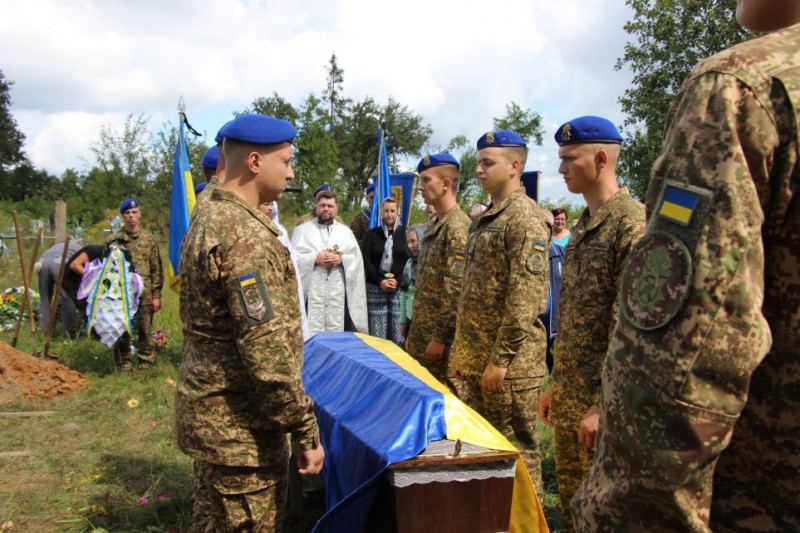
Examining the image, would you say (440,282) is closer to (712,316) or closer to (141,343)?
(712,316)

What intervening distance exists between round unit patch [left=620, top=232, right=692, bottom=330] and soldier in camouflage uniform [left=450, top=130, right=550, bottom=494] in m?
2.28

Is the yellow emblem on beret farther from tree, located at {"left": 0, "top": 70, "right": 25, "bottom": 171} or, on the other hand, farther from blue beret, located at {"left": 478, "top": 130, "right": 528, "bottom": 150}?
tree, located at {"left": 0, "top": 70, "right": 25, "bottom": 171}

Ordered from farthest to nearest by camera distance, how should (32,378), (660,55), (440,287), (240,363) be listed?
(660,55) < (32,378) < (440,287) < (240,363)

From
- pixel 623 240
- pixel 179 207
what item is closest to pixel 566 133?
pixel 623 240

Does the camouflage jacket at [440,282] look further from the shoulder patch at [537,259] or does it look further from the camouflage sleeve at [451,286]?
the shoulder patch at [537,259]

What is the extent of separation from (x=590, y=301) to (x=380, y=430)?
3.45 ft

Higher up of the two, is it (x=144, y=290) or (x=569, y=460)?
(x=144, y=290)

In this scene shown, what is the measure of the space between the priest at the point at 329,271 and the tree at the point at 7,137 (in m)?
49.0

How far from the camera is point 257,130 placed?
8.05ft

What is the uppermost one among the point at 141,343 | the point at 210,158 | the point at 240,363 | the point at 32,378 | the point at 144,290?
the point at 210,158

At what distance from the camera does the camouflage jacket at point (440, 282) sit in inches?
171

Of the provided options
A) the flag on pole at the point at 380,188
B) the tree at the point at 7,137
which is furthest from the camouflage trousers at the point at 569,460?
the tree at the point at 7,137

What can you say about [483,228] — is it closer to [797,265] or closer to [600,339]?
[600,339]

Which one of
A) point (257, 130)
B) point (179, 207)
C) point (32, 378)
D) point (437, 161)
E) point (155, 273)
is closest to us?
point (257, 130)
